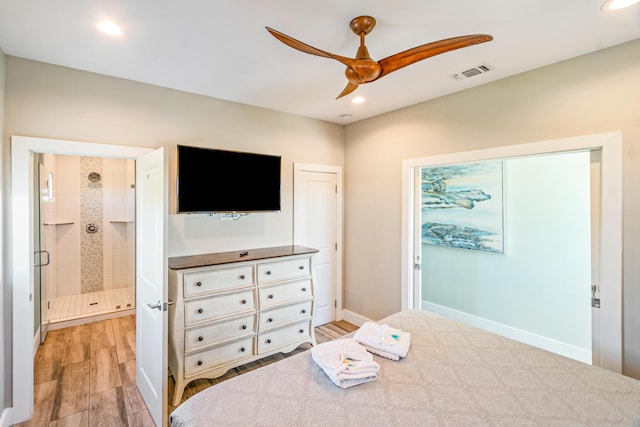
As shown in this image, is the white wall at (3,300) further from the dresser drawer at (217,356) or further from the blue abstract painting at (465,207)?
the blue abstract painting at (465,207)

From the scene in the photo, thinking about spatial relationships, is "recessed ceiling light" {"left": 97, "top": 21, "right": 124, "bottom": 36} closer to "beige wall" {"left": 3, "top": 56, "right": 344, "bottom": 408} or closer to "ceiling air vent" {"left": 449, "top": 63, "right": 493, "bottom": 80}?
"beige wall" {"left": 3, "top": 56, "right": 344, "bottom": 408}

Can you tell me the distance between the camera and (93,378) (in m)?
2.73

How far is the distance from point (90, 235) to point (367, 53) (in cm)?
508

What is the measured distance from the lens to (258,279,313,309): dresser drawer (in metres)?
2.90

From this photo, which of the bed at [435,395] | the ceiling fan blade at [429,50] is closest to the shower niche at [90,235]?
the bed at [435,395]

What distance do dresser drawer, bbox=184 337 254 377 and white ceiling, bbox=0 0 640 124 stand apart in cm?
232

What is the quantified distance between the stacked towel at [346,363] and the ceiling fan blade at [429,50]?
1.58 metres

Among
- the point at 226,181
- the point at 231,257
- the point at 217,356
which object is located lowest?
the point at 217,356

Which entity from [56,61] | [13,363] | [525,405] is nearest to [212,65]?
[56,61]

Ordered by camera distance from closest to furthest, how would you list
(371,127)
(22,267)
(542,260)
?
1. (22,267)
2. (542,260)
3. (371,127)

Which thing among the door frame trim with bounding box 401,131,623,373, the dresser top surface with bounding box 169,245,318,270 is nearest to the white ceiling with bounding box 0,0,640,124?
the door frame trim with bounding box 401,131,623,373

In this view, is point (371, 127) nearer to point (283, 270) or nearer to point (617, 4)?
point (283, 270)

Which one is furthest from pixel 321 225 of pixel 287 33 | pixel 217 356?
pixel 287 33

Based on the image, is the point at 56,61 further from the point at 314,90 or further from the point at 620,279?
the point at 620,279
